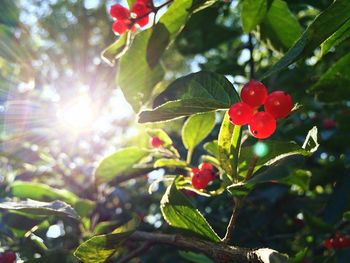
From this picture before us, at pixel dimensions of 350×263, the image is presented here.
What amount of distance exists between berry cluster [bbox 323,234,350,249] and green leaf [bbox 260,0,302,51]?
122 centimetres

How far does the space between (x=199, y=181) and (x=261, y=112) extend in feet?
1.93

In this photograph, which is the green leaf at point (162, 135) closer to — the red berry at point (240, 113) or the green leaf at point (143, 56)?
the green leaf at point (143, 56)

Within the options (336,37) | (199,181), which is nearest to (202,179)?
(199,181)

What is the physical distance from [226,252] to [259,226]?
1915 millimetres

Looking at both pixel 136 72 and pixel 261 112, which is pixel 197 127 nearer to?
pixel 136 72

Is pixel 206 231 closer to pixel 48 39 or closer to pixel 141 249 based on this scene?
pixel 141 249

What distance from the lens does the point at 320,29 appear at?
1416 mm

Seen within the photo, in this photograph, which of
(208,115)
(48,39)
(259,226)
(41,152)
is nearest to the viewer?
(208,115)

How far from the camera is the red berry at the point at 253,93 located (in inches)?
61.2

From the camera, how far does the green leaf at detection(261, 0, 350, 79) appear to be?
1.39m

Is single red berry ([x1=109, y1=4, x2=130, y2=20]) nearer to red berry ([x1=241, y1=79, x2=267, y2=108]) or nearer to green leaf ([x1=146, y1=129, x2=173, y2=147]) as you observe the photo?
green leaf ([x1=146, y1=129, x2=173, y2=147])

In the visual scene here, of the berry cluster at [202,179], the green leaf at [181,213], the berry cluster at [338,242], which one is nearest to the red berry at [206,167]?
the berry cluster at [202,179]

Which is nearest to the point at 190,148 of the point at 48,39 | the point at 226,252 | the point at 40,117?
the point at 226,252

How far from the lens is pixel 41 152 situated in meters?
4.75
